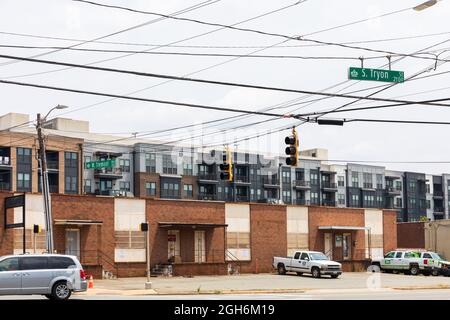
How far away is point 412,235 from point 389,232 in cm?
1121

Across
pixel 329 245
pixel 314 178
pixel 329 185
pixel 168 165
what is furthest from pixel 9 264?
pixel 329 185

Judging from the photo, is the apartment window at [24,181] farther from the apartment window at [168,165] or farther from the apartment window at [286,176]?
the apartment window at [286,176]

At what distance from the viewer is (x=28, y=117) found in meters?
103

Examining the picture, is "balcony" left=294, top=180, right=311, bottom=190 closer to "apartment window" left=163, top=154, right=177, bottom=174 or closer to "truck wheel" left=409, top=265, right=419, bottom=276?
"apartment window" left=163, top=154, right=177, bottom=174

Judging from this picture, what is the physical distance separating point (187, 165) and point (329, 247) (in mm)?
60138

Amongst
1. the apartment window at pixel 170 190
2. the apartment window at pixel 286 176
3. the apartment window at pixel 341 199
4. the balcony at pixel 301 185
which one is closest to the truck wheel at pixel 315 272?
the apartment window at pixel 170 190

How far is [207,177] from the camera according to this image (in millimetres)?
118000

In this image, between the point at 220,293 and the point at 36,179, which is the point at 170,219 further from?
the point at 36,179

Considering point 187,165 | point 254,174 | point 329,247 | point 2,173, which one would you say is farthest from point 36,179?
point 329,247

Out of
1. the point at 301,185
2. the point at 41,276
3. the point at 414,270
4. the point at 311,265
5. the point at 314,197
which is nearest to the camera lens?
the point at 41,276

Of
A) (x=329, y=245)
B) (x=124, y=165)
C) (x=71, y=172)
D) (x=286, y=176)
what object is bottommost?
(x=329, y=245)

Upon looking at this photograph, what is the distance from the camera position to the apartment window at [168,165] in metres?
113

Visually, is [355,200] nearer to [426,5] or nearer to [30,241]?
[30,241]
